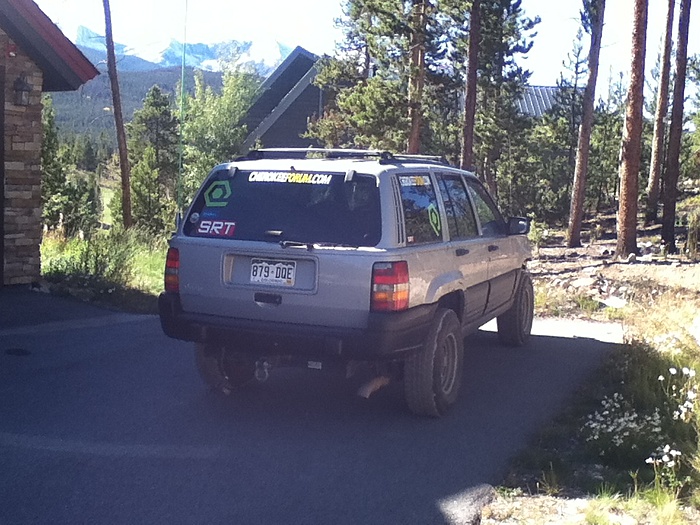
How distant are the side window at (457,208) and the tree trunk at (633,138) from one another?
36.9ft

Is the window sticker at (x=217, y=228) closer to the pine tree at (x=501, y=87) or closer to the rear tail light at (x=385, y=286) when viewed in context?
the rear tail light at (x=385, y=286)

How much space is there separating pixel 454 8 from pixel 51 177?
70.3ft

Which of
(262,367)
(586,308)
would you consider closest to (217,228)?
(262,367)

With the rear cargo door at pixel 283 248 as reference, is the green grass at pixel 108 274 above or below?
below

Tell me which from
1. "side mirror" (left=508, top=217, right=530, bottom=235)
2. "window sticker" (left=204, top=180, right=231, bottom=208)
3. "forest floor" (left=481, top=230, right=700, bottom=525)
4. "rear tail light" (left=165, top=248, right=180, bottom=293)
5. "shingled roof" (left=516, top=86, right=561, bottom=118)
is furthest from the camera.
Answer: "shingled roof" (left=516, top=86, right=561, bottom=118)

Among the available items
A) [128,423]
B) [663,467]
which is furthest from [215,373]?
[663,467]

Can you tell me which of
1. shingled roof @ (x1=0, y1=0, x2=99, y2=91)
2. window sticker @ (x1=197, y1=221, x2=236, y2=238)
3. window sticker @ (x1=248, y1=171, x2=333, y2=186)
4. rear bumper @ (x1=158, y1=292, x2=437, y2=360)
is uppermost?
shingled roof @ (x1=0, y1=0, x2=99, y2=91)

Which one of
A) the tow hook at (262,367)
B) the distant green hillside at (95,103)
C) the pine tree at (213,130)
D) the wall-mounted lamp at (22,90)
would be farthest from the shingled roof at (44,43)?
the distant green hillside at (95,103)

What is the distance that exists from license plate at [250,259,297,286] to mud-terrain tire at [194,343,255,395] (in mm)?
909

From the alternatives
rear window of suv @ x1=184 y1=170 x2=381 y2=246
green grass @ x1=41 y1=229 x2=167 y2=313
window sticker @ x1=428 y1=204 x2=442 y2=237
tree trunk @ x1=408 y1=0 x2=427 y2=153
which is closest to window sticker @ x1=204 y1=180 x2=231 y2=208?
rear window of suv @ x1=184 y1=170 x2=381 y2=246

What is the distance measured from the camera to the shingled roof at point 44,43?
423 inches

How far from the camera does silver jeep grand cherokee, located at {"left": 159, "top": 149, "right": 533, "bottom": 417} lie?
5.71 meters

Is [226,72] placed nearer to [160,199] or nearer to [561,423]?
[160,199]

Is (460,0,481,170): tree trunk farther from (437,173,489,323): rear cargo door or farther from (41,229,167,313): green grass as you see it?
(437,173,489,323): rear cargo door
